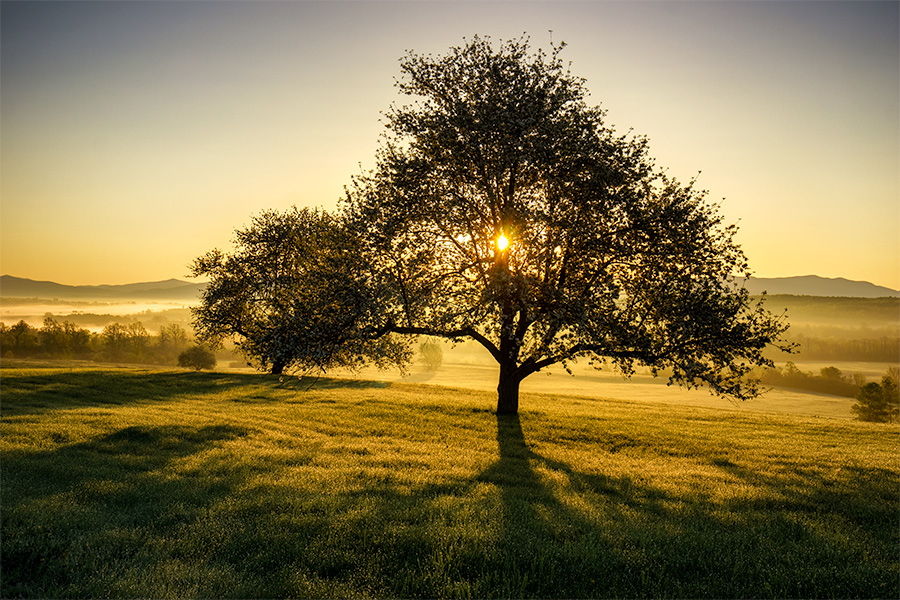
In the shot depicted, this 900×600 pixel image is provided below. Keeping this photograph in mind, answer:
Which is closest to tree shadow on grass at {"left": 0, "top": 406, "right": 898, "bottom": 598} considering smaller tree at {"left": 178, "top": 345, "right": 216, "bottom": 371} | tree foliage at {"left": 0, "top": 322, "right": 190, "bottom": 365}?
smaller tree at {"left": 178, "top": 345, "right": 216, "bottom": 371}

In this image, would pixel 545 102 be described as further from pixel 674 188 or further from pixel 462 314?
pixel 462 314

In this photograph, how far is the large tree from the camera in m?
18.1

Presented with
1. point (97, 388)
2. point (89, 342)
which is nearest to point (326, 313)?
point (97, 388)

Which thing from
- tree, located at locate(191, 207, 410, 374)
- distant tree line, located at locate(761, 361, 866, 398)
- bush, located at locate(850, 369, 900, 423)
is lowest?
distant tree line, located at locate(761, 361, 866, 398)

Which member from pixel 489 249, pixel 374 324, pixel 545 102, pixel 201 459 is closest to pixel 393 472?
pixel 201 459

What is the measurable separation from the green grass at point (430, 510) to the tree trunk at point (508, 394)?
9.14ft

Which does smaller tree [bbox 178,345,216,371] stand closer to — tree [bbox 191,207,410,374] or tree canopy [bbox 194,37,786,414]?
tree [bbox 191,207,410,374]

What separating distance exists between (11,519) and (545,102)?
20426mm

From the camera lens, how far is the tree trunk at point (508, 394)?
939 inches

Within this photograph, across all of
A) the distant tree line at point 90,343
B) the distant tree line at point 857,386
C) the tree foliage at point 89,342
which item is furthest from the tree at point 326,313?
the tree foliage at point 89,342

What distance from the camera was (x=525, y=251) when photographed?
63.5 feet

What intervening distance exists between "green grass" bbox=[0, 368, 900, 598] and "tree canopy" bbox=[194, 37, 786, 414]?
3.86m

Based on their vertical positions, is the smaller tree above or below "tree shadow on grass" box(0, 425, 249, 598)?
below

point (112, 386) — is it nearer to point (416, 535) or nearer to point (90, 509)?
point (90, 509)
